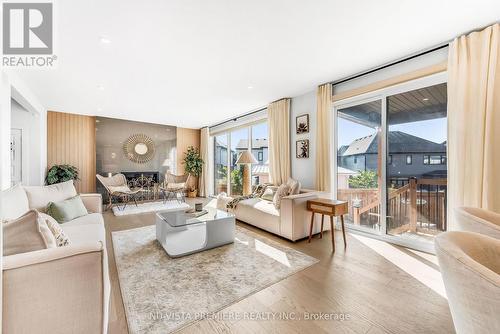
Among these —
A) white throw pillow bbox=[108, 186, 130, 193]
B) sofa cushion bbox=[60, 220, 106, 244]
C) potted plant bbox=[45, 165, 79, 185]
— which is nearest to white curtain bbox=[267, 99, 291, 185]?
sofa cushion bbox=[60, 220, 106, 244]

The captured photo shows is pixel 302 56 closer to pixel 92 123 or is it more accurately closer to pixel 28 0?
pixel 28 0

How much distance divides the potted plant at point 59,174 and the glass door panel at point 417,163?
6.66 meters

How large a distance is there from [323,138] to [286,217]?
5.20ft

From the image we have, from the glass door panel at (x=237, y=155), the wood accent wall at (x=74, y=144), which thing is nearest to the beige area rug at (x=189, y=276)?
the glass door panel at (x=237, y=155)

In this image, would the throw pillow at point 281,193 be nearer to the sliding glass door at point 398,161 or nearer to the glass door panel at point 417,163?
the sliding glass door at point 398,161

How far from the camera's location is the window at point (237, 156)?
5648mm

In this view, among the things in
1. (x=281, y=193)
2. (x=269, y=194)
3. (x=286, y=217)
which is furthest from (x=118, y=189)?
(x=286, y=217)

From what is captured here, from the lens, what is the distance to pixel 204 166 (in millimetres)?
7582

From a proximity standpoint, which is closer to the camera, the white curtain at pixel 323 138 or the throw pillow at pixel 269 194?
the white curtain at pixel 323 138

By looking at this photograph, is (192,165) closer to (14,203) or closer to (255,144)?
(255,144)

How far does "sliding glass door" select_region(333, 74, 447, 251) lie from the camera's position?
9.30 feet

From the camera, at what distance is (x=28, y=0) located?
1.94 m

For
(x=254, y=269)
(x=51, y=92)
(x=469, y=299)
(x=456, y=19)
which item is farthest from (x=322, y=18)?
(x=51, y=92)

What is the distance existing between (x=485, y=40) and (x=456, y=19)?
1.35ft
